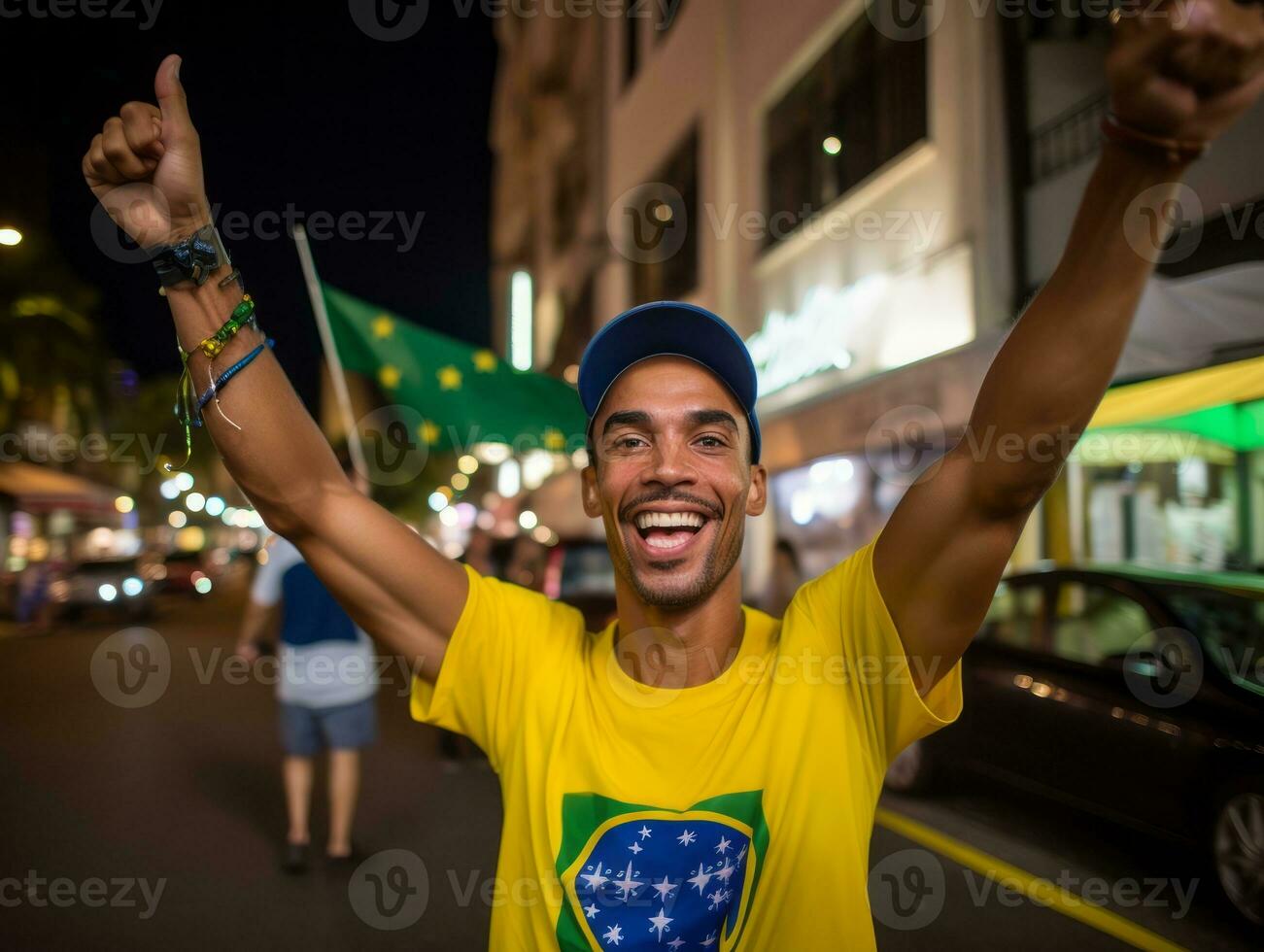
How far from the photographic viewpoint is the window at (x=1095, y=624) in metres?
5.58

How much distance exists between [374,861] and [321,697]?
3.18 feet

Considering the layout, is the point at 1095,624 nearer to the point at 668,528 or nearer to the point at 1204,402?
the point at 1204,402

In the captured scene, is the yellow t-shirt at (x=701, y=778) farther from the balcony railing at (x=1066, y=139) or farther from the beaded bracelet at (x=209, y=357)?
the balcony railing at (x=1066, y=139)

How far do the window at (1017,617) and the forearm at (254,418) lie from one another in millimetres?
5613

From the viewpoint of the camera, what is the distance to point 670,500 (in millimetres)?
1674

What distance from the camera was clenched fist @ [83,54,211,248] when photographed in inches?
55.8

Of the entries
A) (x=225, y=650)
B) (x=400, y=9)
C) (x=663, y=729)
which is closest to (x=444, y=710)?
(x=663, y=729)

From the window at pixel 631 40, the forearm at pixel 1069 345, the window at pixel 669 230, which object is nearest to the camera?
the forearm at pixel 1069 345

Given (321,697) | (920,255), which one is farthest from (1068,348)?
(920,255)

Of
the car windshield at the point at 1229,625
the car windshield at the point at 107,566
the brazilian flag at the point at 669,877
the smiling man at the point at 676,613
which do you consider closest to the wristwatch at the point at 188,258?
the smiling man at the point at 676,613

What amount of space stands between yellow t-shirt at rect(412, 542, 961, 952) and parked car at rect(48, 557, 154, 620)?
910 inches

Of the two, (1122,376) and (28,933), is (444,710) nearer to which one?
(28,933)

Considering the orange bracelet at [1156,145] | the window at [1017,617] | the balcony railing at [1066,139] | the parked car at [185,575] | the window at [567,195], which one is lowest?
the parked car at [185,575]

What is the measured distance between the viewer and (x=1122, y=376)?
7957 mm
